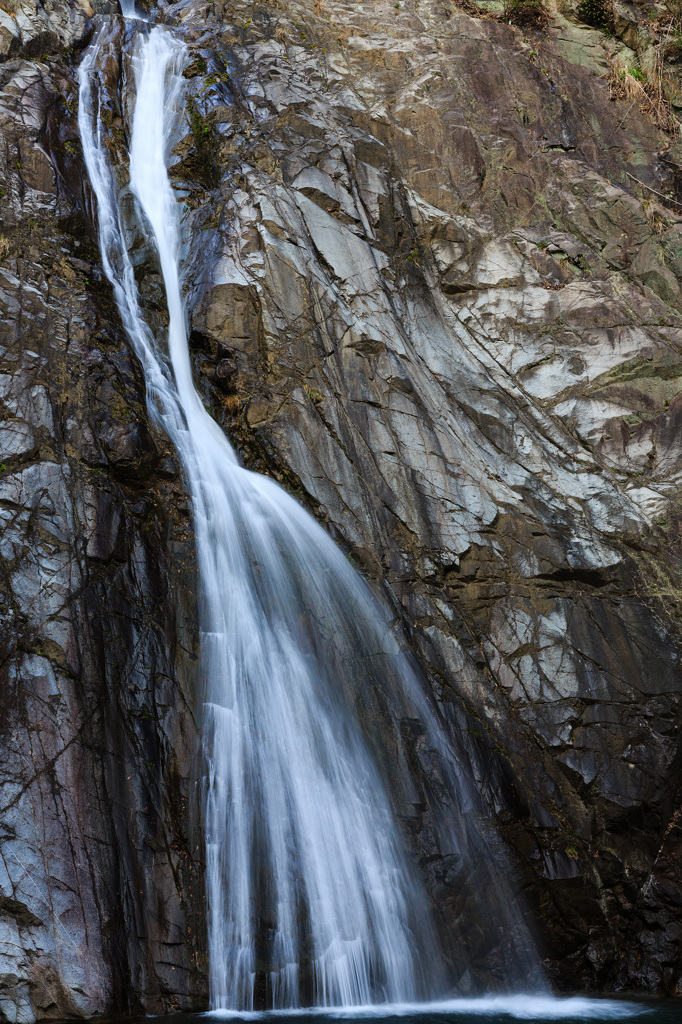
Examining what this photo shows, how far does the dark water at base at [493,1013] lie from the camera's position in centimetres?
541

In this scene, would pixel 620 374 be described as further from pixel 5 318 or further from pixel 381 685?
pixel 5 318

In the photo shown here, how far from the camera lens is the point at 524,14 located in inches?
520

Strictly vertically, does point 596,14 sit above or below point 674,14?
above

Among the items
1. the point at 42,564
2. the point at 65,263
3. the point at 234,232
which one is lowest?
the point at 42,564

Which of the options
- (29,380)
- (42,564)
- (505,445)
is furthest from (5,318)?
(505,445)

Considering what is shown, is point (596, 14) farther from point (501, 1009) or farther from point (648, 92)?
point (501, 1009)

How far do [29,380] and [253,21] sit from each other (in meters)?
8.84

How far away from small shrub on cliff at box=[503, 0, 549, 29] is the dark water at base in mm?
14606

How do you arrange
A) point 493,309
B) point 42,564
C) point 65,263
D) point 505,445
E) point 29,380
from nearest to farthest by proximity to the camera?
1. point 42,564
2. point 29,380
3. point 65,263
4. point 505,445
5. point 493,309

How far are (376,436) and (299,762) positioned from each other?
4.00 m

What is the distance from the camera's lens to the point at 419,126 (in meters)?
11.9

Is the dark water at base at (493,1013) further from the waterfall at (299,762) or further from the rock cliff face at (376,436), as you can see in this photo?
the rock cliff face at (376,436)

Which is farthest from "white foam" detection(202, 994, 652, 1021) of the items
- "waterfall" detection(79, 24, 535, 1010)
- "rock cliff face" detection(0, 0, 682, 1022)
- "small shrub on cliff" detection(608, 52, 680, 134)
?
"small shrub on cliff" detection(608, 52, 680, 134)

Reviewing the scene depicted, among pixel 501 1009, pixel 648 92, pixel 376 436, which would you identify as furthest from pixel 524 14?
pixel 501 1009
